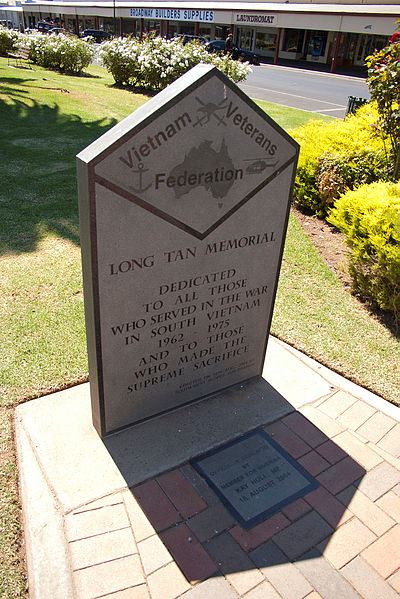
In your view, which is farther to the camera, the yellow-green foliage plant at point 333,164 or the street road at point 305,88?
the street road at point 305,88

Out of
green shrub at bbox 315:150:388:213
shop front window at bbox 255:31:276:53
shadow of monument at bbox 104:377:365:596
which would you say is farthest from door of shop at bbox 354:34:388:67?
shadow of monument at bbox 104:377:365:596

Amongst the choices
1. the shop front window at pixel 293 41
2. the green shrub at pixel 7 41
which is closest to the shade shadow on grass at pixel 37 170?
the green shrub at pixel 7 41

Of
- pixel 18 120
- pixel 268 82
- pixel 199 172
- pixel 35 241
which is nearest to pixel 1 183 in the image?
pixel 35 241

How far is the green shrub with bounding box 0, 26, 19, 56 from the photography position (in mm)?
23062

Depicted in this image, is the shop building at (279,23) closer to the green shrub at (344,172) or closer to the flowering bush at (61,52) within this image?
the flowering bush at (61,52)

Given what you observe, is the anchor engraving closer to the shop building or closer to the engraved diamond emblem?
the engraved diamond emblem

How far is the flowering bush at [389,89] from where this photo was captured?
19.9ft

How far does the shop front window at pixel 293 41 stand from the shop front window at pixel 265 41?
5.14 feet

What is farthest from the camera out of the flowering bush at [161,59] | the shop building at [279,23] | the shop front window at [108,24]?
the shop front window at [108,24]

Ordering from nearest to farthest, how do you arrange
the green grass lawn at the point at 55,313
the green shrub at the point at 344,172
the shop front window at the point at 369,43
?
the green grass lawn at the point at 55,313 < the green shrub at the point at 344,172 < the shop front window at the point at 369,43

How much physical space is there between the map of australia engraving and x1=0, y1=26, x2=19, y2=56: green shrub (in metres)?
25.4

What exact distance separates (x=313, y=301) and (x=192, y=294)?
7.19 feet

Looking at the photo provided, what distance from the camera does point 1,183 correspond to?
7.12 meters

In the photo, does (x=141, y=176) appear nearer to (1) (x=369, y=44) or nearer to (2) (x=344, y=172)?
(2) (x=344, y=172)
